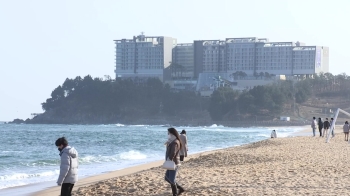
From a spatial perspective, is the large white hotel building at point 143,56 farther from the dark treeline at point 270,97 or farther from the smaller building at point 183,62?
the dark treeline at point 270,97

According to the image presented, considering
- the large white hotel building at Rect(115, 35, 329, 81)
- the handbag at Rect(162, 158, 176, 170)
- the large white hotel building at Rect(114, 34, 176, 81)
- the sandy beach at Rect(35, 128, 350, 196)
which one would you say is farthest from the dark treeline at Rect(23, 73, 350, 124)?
the handbag at Rect(162, 158, 176, 170)

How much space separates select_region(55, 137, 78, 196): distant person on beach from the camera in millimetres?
9977

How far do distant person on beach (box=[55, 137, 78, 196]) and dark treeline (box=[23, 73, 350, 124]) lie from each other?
395ft

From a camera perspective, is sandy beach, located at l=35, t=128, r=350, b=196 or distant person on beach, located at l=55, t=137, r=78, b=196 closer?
distant person on beach, located at l=55, t=137, r=78, b=196

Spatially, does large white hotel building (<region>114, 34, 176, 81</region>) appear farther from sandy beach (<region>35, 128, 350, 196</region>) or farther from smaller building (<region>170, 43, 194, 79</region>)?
sandy beach (<region>35, 128, 350, 196</region>)

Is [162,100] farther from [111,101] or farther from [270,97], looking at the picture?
[270,97]

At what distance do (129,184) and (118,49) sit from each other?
17358 centimetres

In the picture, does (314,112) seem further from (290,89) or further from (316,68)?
(316,68)

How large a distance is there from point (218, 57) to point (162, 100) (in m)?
25.3

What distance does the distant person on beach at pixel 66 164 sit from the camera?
9.98 metres

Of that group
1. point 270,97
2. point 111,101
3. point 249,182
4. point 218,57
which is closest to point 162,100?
point 111,101

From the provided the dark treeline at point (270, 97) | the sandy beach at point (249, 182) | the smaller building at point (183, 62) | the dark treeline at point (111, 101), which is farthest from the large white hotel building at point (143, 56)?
the sandy beach at point (249, 182)

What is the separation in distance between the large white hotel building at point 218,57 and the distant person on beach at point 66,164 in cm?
15556

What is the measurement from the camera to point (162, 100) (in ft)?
500
